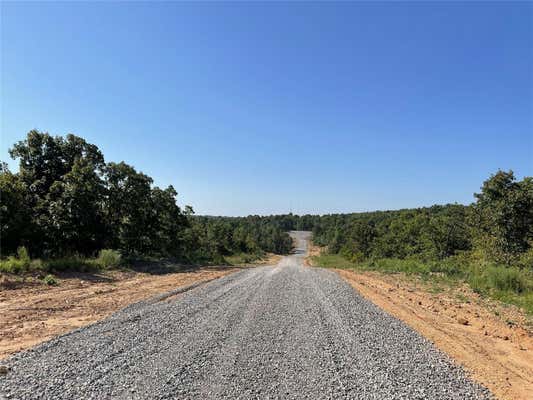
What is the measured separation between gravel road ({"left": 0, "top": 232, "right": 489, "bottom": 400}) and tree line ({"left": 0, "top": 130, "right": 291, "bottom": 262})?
38.6 ft

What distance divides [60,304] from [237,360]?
6.03 meters

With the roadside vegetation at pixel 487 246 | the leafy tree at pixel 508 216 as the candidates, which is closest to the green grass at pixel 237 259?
the roadside vegetation at pixel 487 246

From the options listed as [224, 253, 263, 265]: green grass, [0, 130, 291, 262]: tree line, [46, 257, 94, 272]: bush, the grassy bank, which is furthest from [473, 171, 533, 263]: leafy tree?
[0, 130, 291, 262]: tree line

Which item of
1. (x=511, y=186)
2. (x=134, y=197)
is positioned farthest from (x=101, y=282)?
(x=511, y=186)

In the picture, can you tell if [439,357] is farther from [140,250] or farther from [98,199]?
[140,250]

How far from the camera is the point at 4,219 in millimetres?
Answer: 14602

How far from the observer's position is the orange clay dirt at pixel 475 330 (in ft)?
15.7

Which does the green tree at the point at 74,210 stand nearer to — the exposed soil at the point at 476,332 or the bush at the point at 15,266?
the bush at the point at 15,266

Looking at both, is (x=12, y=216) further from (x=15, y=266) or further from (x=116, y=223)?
(x=116, y=223)

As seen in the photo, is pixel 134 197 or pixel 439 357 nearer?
pixel 439 357

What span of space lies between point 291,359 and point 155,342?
7.59 feet

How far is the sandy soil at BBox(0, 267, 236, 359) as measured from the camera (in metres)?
6.03

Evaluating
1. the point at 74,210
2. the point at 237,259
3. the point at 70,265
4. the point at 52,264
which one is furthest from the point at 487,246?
the point at 237,259

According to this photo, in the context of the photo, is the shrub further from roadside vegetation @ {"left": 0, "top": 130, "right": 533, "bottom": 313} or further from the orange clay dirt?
the orange clay dirt
